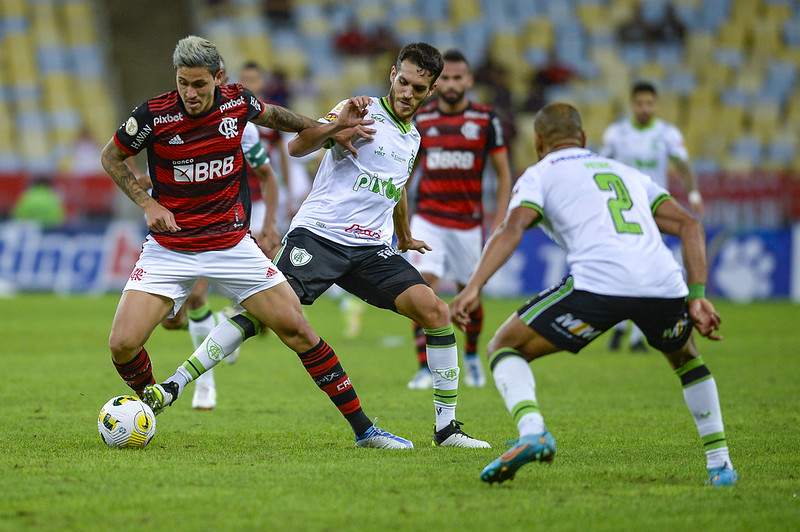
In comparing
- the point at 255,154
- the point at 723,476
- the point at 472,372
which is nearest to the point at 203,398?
the point at 255,154

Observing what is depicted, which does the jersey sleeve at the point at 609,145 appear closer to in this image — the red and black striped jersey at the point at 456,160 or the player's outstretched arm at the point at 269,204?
the red and black striped jersey at the point at 456,160

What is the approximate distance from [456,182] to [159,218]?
4213 mm

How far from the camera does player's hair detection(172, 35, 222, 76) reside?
587 centimetres

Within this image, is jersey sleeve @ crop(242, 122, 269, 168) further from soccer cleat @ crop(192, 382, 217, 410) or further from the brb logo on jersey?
the brb logo on jersey

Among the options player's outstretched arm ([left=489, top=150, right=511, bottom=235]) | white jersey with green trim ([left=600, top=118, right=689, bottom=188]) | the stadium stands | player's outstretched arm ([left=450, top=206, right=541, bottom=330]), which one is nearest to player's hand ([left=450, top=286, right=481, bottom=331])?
player's outstretched arm ([left=450, top=206, right=541, bottom=330])

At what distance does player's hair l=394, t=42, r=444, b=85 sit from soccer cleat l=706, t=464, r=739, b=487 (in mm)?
2961

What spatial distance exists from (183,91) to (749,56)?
23026mm

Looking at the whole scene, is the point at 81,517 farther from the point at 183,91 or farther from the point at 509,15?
the point at 509,15

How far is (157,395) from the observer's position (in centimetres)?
614

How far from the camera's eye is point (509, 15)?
27.3 m

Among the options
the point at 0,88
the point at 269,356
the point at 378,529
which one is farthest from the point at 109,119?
the point at 378,529

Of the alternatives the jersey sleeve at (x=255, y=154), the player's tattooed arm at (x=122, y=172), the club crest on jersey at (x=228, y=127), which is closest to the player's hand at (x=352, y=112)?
the club crest on jersey at (x=228, y=127)

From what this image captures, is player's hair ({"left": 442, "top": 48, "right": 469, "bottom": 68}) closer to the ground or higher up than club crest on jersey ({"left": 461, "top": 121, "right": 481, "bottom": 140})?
higher up

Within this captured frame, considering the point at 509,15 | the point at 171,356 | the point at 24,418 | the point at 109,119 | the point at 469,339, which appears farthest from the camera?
the point at 509,15
